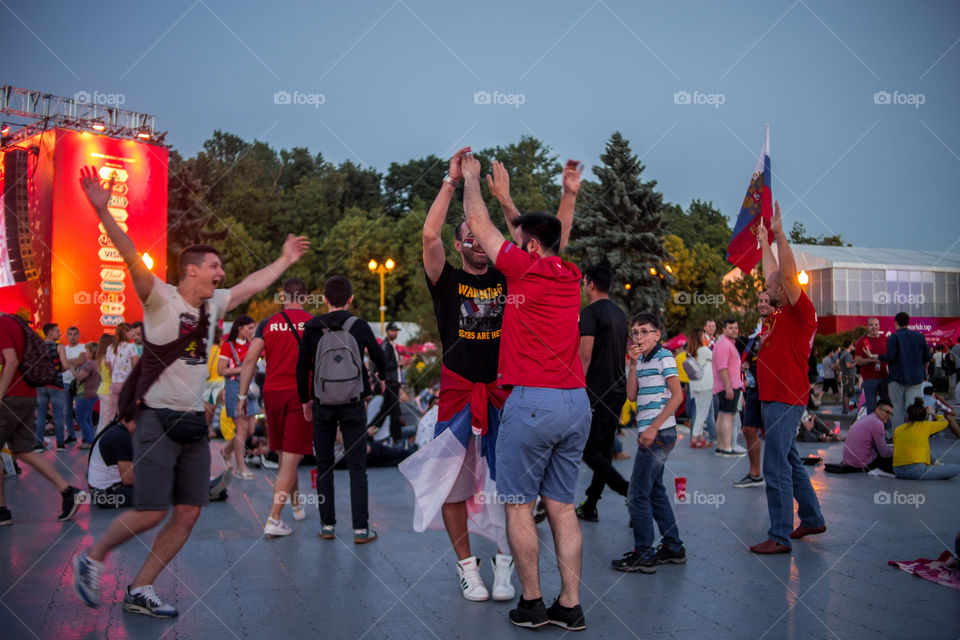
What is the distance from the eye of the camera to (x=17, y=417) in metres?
7.00

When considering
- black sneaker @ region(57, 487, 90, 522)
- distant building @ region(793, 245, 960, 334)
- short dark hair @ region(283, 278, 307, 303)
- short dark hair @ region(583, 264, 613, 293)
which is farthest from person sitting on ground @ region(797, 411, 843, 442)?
distant building @ region(793, 245, 960, 334)

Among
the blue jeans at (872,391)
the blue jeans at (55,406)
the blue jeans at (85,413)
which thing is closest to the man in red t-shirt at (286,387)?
the blue jeans at (55,406)

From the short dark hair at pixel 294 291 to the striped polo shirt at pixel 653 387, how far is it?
10.0ft

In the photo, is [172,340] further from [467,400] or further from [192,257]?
[467,400]

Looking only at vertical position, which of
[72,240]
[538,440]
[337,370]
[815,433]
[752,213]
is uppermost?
[72,240]

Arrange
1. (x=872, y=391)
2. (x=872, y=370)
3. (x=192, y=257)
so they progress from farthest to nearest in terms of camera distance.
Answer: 1. (x=872, y=391)
2. (x=872, y=370)
3. (x=192, y=257)

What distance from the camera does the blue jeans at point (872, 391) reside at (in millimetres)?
12008

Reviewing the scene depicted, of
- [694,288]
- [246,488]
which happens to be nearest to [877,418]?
[246,488]

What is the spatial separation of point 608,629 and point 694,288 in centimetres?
4614

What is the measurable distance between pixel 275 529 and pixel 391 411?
4.79m

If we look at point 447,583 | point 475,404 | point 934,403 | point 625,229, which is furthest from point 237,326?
point 625,229

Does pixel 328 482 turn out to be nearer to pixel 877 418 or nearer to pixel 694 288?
pixel 877 418

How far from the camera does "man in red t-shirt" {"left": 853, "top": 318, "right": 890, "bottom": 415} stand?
11906 mm

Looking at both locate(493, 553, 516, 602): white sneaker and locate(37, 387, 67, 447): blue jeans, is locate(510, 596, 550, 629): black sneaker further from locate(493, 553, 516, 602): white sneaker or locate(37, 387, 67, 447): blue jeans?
locate(37, 387, 67, 447): blue jeans
